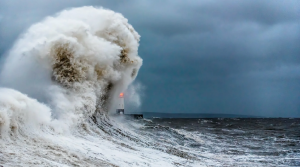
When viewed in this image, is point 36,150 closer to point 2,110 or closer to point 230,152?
point 2,110

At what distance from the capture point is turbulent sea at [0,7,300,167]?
746cm

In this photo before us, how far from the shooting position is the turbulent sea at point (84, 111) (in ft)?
24.5

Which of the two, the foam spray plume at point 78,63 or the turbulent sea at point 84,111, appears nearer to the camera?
the turbulent sea at point 84,111

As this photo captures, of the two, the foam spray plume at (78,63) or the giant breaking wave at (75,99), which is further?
the foam spray plume at (78,63)

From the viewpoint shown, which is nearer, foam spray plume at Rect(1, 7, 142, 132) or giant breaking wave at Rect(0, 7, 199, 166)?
giant breaking wave at Rect(0, 7, 199, 166)

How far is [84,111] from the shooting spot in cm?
1320

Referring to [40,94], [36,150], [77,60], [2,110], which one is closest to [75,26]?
[77,60]

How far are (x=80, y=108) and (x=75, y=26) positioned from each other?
207 inches

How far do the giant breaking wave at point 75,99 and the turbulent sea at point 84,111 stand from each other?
0.02m

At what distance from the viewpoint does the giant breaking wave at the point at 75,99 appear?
733 cm

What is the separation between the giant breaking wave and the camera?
Answer: 733 centimetres

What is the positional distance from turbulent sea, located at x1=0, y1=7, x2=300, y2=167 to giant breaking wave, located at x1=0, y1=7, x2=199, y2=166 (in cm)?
2

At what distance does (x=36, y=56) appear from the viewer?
15.0 m

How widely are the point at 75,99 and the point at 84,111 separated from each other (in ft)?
2.35
